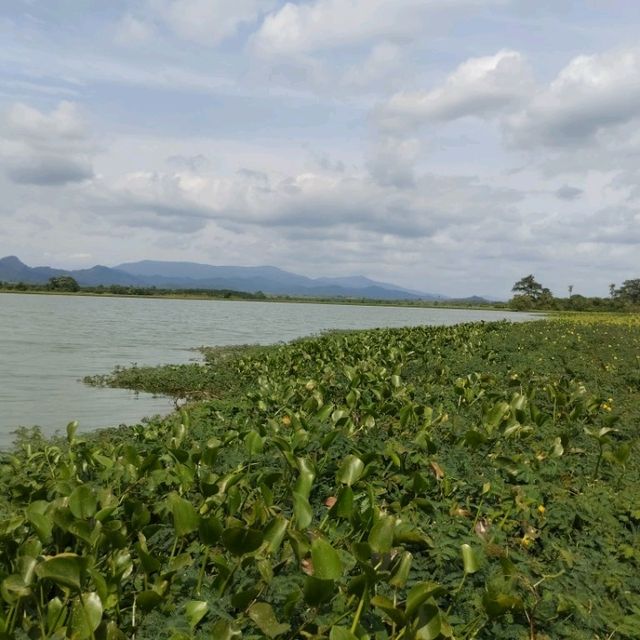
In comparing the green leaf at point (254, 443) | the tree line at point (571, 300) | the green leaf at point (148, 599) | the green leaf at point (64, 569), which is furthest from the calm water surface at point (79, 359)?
the tree line at point (571, 300)

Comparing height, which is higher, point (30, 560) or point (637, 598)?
point (30, 560)

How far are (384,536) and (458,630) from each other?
55 cm

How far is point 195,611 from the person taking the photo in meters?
2.29

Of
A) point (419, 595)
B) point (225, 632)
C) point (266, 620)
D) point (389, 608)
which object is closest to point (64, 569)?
point (225, 632)

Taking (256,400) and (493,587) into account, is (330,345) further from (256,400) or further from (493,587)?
(493,587)

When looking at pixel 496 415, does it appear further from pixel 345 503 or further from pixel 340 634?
pixel 340 634

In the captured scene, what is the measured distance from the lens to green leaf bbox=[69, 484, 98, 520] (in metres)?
2.63

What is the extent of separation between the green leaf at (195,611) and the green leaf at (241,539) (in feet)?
0.71

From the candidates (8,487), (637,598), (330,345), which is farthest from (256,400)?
(330,345)

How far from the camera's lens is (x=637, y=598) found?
2.98 meters

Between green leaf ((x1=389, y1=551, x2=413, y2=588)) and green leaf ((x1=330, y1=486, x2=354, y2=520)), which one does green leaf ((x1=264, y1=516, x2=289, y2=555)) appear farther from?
green leaf ((x1=389, y1=551, x2=413, y2=588))

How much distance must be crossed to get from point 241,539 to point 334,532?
0.78m

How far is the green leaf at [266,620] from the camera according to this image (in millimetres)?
2178

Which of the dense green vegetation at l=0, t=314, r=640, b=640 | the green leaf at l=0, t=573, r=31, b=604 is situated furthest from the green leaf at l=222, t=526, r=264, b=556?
the green leaf at l=0, t=573, r=31, b=604
